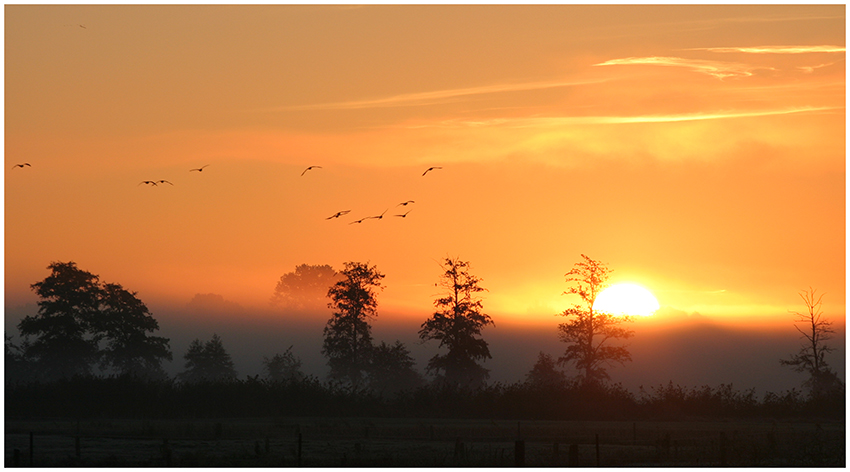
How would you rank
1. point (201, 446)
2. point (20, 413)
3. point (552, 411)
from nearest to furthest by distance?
point (201, 446), point (20, 413), point (552, 411)

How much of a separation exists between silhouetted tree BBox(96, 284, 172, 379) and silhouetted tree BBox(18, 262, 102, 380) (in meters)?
0.96

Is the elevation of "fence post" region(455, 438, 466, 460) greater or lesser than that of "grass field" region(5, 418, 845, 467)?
greater

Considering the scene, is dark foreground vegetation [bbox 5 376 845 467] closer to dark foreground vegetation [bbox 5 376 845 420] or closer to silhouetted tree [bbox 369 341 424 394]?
dark foreground vegetation [bbox 5 376 845 420]

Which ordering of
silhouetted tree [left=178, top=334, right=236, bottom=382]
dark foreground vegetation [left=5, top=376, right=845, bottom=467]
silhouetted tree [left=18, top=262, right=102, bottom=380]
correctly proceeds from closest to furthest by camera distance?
dark foreground vegetation [left=5, top=376, right=845, bottom=467], silhouetted tree [left=18, top=262, right=102, bottom=380], silhouetted tree [left=178, top=334, right=236, bottom=382]

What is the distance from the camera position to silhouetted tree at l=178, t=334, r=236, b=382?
93.1 metres

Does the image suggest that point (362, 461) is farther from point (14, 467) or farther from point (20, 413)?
point (20, 413)

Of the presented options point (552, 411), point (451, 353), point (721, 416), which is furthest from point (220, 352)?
point (721, 416)

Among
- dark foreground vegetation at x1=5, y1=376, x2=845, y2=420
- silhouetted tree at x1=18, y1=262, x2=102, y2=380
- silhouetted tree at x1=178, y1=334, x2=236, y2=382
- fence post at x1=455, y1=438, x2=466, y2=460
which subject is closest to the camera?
fence post at x1=455, y1=438, x2=466, y2=460

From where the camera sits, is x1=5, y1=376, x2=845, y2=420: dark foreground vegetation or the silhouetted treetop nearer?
x1=5, y1=376, x2=845, y2=420: dark foreground vegetation

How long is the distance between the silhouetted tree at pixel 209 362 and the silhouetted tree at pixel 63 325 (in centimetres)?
2412

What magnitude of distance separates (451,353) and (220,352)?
125 ft

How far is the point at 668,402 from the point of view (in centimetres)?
5559

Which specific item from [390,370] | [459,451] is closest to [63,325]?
[390,370]

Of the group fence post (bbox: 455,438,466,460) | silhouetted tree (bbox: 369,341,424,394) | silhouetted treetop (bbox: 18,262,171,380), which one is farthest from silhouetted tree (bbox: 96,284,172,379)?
fence post (bbox: 455,438,466,460)
